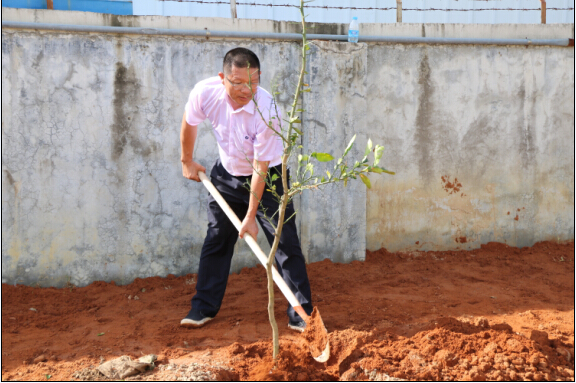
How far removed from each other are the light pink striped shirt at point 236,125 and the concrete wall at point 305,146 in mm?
1027

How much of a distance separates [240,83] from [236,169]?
0.59 metres

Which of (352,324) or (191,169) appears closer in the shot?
(352,324)

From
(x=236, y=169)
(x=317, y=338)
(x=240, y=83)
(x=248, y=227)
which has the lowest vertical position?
(x=317, y=338)

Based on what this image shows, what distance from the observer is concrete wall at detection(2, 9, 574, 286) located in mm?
4148

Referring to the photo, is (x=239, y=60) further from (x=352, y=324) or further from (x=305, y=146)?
(x=352, y=324)

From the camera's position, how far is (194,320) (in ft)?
11.4

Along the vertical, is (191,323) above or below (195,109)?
below

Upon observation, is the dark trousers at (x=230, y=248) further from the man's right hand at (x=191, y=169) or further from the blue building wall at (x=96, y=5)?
the blue building wall at (x=96, y=5)

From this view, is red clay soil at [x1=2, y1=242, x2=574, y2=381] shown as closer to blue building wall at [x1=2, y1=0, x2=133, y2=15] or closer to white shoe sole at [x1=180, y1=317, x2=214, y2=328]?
white shoe sole at [x1=180, y1=317, x2=214, y2=328]

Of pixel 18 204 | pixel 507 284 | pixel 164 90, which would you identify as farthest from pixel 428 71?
pixel 18 204

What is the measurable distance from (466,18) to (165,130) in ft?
14.3

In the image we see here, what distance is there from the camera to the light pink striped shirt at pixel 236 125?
3.13 meters

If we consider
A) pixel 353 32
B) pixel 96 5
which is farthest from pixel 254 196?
pixel 96 5

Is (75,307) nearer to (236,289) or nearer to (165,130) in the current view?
(236,289)
